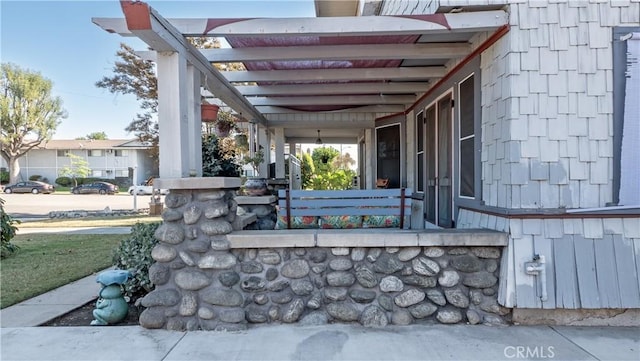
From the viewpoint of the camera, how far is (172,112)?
305 centimetres

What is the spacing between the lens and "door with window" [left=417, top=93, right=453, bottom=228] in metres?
4.32

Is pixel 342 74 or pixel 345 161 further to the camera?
pixel 345 161

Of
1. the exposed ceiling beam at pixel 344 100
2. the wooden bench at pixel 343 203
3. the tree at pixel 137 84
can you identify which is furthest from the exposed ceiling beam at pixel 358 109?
the tree at pixel 137 84

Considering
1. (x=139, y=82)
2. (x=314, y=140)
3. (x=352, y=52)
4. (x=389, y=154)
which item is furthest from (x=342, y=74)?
(x=139, y=82)

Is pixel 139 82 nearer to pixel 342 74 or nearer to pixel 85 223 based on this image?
pixel 85 223

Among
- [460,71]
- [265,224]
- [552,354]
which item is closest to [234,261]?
[265,224]

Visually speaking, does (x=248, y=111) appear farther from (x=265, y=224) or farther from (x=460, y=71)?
(x=460, y=71)

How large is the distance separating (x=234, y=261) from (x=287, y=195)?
95 cm

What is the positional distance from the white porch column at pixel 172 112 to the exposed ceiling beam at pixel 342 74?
1.58m

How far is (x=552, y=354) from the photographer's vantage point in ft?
8.16

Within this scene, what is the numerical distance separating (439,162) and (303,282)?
258 centimetres

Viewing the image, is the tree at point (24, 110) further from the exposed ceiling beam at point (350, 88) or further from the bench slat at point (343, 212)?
the bench slat at point (343, 212)

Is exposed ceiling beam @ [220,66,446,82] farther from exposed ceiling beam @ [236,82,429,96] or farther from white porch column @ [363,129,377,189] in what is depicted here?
white porch column @ [363,129,377,189]

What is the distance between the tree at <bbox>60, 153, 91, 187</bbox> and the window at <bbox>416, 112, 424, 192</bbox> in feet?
119
